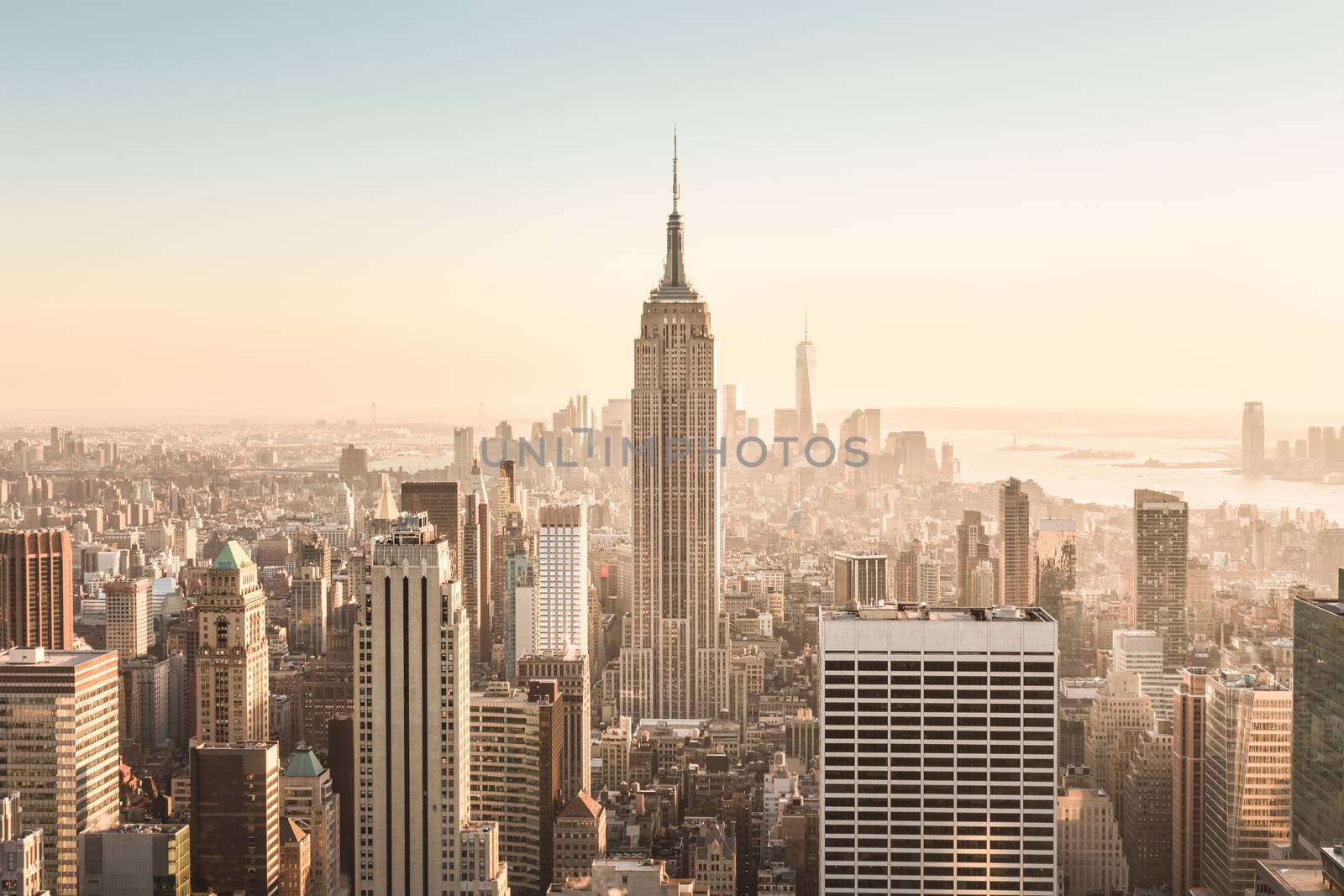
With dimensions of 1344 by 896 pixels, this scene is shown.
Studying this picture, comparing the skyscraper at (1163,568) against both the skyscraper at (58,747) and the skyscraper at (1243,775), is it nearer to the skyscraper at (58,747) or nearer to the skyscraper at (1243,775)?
the skyscraper at (1243,775)

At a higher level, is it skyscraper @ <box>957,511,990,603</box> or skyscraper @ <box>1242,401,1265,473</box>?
skyscraper @ <box>1242,401,1265,473</box>

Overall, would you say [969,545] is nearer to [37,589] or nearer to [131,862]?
[131,862]

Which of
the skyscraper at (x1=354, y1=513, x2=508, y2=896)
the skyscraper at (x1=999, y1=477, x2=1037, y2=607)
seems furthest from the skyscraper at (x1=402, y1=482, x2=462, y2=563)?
the skyscraper at (x1=999, y1=477, x2=1037, y2=607)

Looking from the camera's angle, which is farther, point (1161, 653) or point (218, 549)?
point (218, 549)

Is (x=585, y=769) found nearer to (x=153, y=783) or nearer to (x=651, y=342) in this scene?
(x=153, y=783)

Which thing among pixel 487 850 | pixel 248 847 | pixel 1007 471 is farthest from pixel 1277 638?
pixel 248 847

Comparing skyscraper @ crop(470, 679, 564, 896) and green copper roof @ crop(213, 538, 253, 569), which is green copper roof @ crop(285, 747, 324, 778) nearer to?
skyscraper @ crop(470, 679, 564, 896)
